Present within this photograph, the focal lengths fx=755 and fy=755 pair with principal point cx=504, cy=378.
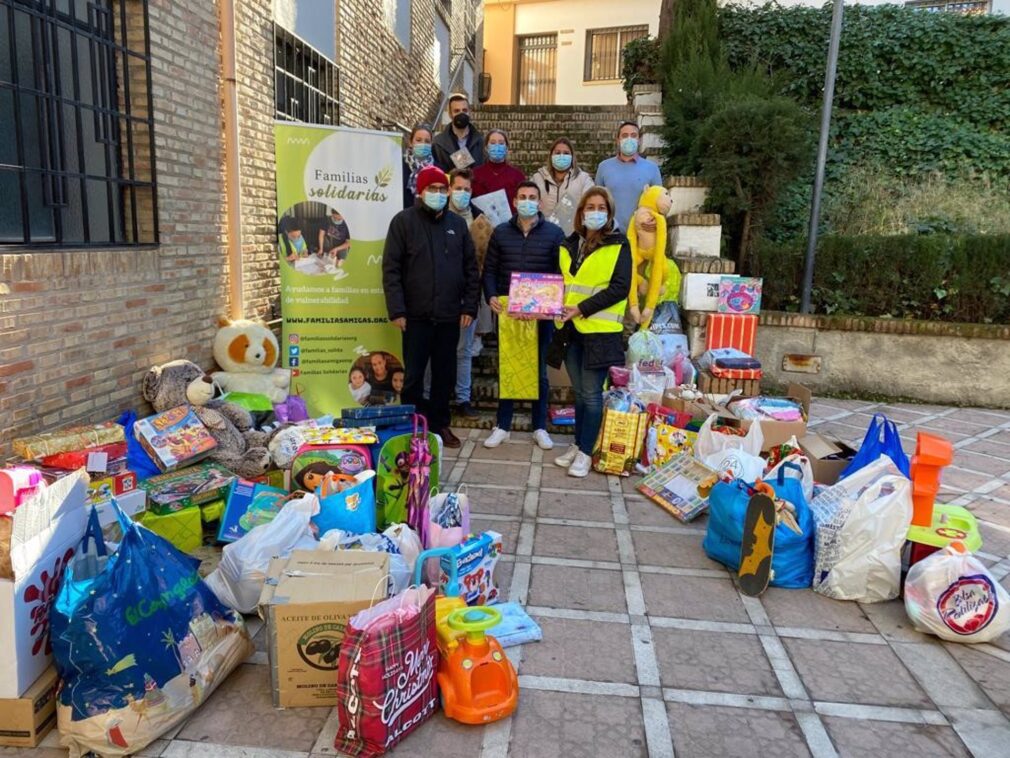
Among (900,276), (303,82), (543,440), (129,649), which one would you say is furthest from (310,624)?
(900,276)

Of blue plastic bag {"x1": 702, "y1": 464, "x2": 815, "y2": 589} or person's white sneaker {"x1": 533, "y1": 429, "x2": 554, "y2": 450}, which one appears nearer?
blue plastic bag {"x1": 702, "y1": 464, "x2": 815, "y2": 589}

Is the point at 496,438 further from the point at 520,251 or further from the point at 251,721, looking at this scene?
the point at 251,721

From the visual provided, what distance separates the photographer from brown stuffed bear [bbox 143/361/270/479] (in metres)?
4.44

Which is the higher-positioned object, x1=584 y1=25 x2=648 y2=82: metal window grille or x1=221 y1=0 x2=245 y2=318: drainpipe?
x1=584 y1=25 x2=648 y2=82: metal window grille

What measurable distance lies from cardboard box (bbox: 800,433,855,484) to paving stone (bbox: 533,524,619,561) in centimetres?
138

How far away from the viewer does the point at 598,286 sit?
16.6 feet

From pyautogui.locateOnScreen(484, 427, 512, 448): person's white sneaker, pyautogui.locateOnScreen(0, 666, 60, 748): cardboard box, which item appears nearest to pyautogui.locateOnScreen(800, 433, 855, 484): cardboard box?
pyautogui.locateOnScreen(484, 427, 512, 448): person's white sneaker

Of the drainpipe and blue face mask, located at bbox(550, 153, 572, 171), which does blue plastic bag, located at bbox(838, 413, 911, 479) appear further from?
the drainpipe

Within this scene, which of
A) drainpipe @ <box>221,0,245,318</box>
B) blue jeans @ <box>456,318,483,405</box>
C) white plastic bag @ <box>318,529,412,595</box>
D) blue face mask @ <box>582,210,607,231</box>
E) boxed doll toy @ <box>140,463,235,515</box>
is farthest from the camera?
blue jeans @ <box>456,318,483,405</box>

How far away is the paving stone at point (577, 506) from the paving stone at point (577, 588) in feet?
2.27

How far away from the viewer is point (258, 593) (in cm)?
328

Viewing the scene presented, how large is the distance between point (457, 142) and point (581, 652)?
5.19 m

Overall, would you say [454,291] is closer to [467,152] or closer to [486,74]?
[467,152]

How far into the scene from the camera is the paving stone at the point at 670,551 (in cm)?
400
